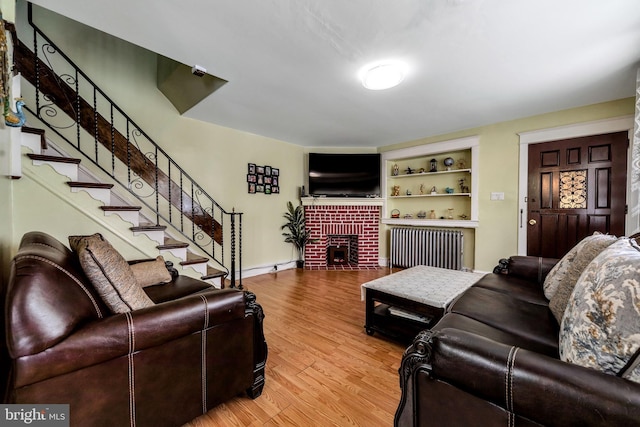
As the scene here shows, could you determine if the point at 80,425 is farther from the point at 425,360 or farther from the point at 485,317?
the point at 485,317

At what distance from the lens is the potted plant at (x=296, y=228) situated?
15.4 feet

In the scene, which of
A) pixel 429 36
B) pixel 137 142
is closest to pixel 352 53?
pixel 429 36

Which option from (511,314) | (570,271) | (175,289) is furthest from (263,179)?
Answer: (570,271)

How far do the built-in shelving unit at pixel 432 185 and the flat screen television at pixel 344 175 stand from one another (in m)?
0.23

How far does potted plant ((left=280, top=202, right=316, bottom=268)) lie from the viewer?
15.4ft

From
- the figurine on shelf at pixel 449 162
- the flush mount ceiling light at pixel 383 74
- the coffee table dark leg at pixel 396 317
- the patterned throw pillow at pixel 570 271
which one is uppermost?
the flush mount ceiling light at pixel 383 74

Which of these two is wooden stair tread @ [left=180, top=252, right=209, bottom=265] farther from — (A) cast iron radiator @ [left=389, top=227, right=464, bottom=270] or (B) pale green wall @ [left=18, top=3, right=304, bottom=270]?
(A) cast iron radiator @ [left=389, top=227, right=464, bottom=270]

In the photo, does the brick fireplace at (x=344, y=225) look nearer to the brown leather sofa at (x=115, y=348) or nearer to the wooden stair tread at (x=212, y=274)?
the wooden stair tread at (x=212, y=274)

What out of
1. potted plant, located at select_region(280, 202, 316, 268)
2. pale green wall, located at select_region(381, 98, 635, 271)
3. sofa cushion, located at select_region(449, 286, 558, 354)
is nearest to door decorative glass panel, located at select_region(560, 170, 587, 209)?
pale green wall, located at select_region(381, 98, 635, 271)

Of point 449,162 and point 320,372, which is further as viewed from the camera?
point 449,162

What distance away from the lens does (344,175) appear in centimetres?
477

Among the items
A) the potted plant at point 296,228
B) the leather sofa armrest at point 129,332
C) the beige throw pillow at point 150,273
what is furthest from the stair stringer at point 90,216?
the potted plant at point 296,228

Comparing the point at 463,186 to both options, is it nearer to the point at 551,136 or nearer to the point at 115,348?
the point at 551,136

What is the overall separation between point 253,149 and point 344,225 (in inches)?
83.6
